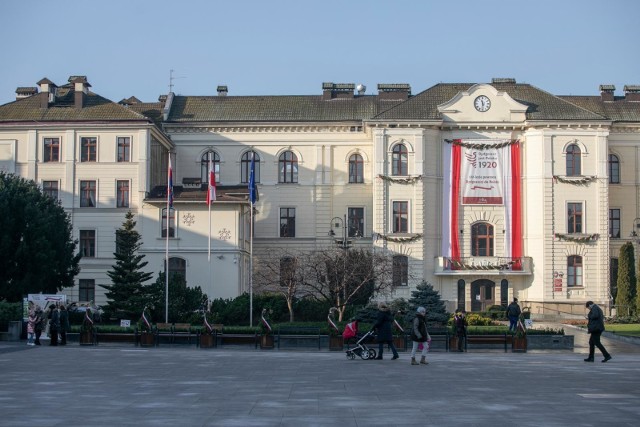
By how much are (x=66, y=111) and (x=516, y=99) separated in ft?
98.1

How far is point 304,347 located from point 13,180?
21483 mm

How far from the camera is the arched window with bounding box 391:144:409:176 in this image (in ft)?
205

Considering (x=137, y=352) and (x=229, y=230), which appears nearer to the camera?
(x=137, y=352)

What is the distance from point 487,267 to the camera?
202 feet

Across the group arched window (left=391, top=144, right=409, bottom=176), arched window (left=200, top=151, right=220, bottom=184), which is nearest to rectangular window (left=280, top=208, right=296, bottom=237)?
arched window (left=200, top=151, right=220, bottom=184)

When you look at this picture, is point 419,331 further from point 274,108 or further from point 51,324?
point 274,108

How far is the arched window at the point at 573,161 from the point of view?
Result: 205ft

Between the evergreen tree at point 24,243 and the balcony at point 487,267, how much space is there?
82.3ft

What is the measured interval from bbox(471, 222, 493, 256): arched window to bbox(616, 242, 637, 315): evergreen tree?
27.2ft

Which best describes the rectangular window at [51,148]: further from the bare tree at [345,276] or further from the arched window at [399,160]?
the arched window at [399,160]

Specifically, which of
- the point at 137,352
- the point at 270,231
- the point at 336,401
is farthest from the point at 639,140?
the point at 336,401

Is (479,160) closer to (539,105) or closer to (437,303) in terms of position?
(539,105)

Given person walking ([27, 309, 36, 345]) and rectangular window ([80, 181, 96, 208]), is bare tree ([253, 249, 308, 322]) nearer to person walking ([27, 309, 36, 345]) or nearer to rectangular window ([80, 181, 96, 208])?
rectangular window ([80, 181, 96, 208])

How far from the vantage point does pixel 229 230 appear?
5656 centimetres
